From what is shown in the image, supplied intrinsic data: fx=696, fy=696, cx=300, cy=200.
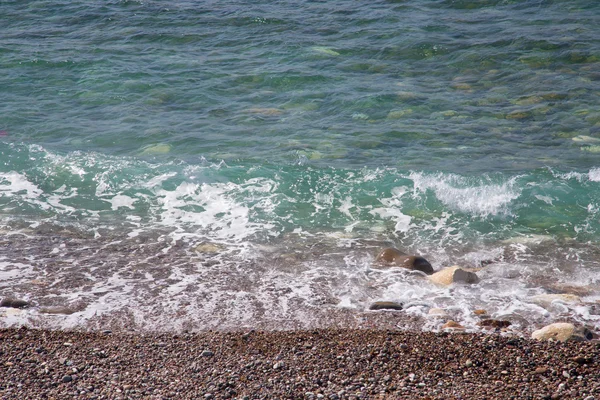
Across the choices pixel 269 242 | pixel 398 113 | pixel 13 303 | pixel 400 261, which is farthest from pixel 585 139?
pixel 13 303

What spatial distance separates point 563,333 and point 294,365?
2775 mm

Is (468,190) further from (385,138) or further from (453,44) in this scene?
(453,44)

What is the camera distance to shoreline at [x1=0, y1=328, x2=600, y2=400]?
19.5ft

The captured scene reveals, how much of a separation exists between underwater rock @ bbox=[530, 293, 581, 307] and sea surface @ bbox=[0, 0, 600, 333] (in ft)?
0.12

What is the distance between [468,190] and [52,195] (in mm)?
6872

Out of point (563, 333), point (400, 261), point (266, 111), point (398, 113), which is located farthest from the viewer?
point (266, 111)

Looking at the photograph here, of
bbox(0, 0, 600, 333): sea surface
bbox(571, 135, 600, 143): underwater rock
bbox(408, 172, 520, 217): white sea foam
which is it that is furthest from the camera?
bbox(571, 135, 600, 143): underwater rock

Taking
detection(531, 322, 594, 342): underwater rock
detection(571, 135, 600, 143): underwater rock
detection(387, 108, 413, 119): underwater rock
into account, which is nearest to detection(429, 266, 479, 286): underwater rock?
detection(531, 322, 594, 342): underwater rock

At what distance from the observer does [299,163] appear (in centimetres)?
1241

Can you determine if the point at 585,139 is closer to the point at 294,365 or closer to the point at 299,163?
the point at 299,163

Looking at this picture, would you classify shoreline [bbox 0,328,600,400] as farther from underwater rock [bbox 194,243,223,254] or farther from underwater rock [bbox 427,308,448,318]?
underwater rock [bbox 194,243,223,254]

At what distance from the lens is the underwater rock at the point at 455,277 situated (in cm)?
843

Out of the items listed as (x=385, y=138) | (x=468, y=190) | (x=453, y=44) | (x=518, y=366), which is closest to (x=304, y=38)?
(x=453, y=44)

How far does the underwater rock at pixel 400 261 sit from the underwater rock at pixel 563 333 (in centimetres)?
191
